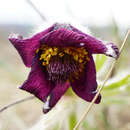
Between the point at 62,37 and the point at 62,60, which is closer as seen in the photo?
the point at 62,37

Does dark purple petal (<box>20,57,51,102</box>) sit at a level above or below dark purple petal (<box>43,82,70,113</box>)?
above

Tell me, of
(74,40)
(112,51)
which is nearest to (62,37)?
(74,40)

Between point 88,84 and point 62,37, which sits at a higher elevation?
point 62,37

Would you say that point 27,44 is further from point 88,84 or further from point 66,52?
point 88,84

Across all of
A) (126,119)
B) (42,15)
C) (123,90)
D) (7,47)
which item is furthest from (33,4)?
(7,47)

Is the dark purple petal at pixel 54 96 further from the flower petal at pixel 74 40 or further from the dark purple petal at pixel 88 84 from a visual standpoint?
the flower petal at pixel 74 40

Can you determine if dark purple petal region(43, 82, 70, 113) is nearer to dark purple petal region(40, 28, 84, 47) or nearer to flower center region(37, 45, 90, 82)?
flower center region(37, 45, 90, 82)

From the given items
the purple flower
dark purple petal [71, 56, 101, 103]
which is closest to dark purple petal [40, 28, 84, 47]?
the purple flower
